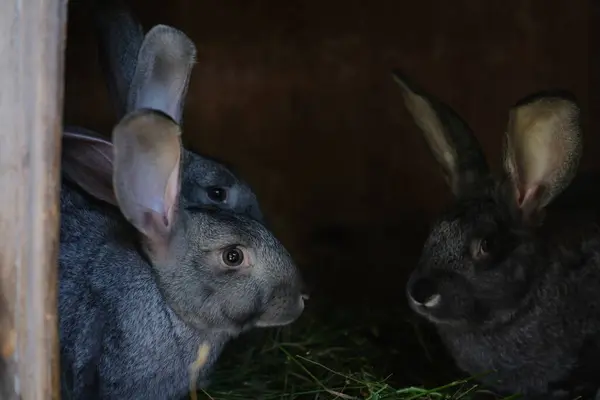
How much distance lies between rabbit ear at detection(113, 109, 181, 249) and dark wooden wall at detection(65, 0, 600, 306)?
139cm

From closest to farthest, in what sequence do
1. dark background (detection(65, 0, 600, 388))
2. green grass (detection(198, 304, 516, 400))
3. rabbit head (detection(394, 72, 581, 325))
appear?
rabbit head (detection(394, 72, 581, 325))
green grass (detection(198, 304, 516, 400))
dark background (detection(65, 0, 600, 388))

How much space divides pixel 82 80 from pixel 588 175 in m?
2.03

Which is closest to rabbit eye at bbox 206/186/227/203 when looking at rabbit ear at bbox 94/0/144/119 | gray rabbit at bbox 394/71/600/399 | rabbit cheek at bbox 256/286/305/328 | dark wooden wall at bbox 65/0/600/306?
rabbit ear at bbox 94/0/144/119

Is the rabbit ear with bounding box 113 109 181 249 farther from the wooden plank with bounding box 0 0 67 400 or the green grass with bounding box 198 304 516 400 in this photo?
the green grass with bounding box 198 304 516 400

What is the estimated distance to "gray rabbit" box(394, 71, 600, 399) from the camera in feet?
8.71

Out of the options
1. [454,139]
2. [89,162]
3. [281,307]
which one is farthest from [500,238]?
[89,162]

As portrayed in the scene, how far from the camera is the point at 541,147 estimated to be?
2.62 metres

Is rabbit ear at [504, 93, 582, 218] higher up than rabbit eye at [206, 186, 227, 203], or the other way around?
rabbit ear at [504, 93, 582, 218]

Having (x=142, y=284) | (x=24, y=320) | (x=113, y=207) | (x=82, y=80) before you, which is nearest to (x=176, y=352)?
(x=142, y=284)

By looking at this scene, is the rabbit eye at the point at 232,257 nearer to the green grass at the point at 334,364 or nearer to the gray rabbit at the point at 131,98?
the gray rabbit at the point at 131,98

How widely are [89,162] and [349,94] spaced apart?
61.6 inches

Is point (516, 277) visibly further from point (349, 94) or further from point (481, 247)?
point (349, 94)

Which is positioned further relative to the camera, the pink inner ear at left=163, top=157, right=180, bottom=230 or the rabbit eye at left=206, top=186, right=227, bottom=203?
the rabbit eye at left=206, top=186, right=227, bottom=203

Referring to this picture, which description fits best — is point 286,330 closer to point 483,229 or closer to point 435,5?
point 483,229
